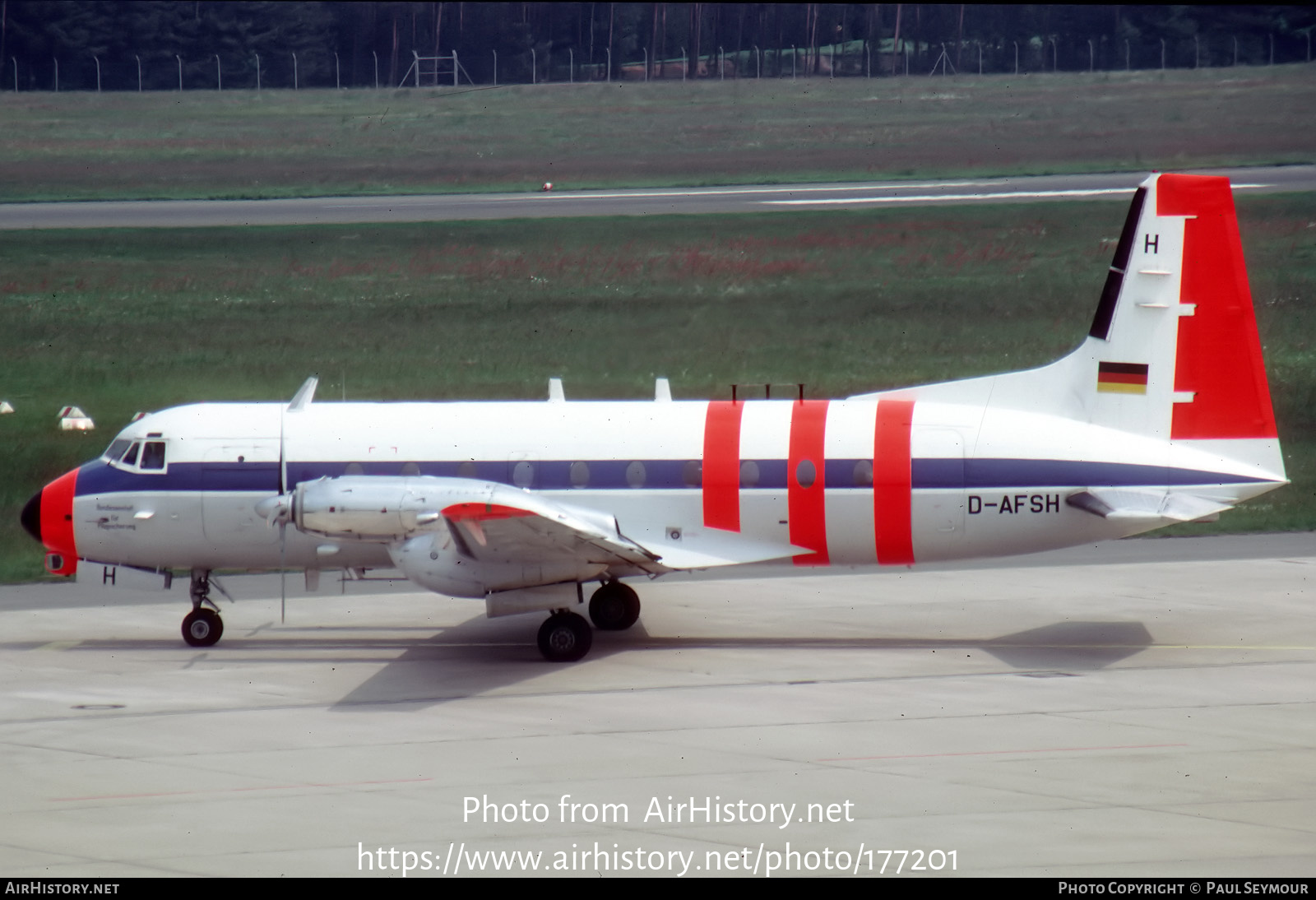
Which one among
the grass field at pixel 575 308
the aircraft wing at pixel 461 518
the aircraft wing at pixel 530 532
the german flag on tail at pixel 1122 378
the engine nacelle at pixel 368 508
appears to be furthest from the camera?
the grass field at pixel 575 308

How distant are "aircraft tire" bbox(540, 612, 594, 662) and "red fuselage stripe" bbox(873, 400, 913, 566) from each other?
12.1ft

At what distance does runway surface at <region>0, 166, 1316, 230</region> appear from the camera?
154ft

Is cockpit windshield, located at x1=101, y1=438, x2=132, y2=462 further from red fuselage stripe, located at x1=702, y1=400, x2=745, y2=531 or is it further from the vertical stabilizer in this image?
the vertical stabilizer

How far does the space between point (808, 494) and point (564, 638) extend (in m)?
3.35

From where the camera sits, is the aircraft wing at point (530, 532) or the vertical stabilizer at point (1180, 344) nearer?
the aircraft wing at point (530, 532)

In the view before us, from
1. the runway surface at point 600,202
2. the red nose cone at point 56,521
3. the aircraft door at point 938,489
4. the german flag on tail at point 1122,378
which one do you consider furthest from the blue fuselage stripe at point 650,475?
the runway surface at point 600,202

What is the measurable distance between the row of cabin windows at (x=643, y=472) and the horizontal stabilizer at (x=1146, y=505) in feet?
7.96

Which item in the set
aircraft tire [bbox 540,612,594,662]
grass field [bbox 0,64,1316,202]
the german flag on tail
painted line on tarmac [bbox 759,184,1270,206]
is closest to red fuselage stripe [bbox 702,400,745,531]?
aircraft tire [bbox 540,612,594,662]

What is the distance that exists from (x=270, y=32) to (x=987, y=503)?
4622 centimetres

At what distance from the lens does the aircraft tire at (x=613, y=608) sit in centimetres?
1961

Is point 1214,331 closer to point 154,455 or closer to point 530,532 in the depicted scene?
point 530,532

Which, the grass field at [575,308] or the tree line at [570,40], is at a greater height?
the tree line at [570,40]

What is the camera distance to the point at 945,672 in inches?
682

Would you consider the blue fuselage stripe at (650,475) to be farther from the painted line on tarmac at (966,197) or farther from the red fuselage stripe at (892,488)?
the painted line on tarmac at (966,197)
